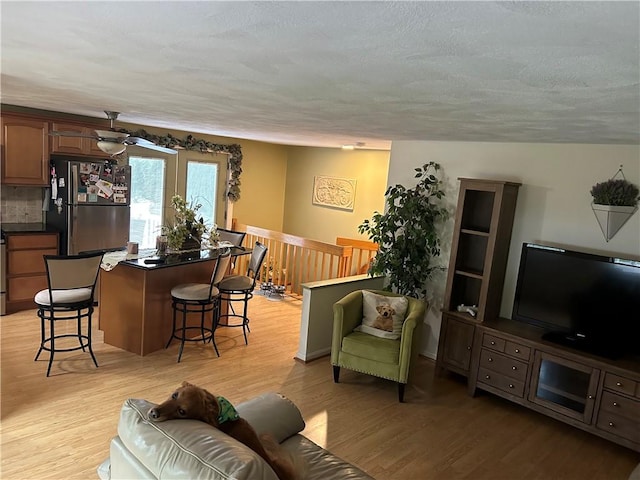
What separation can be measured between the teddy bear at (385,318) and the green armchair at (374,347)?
0.38ft

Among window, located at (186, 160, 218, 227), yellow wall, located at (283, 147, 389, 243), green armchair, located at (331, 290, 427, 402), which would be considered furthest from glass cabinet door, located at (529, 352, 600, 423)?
window, located at (186, 160, 218, 227)

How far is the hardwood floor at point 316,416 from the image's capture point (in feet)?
10.4

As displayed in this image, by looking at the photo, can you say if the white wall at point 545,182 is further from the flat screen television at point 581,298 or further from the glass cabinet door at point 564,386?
the glass cabinet door at point 564,386

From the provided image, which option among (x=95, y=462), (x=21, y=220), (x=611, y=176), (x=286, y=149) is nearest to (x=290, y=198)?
(x=286, y=149)

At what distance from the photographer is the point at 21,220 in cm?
562

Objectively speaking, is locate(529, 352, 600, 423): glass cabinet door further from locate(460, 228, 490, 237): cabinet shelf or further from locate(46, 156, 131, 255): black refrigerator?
locate(46, 156, 131, 255): black refrigerator

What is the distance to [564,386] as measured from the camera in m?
3.78

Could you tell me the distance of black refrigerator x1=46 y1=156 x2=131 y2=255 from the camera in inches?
214

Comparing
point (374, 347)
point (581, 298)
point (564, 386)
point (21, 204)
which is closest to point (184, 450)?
point (374, 347)

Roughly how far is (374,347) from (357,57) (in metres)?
2.92

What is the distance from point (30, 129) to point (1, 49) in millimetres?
3657

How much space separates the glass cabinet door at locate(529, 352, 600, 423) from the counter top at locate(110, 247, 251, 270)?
3082 millimetres

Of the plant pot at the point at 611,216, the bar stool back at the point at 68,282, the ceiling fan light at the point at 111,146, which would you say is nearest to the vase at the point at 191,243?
the bar stool back at the point at 68,282

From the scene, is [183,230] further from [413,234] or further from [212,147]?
[212,147]
